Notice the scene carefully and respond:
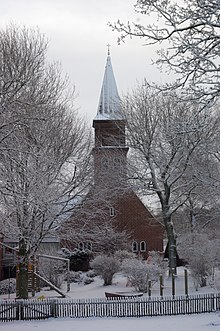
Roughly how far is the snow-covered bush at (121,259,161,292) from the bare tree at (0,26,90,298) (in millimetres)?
4108

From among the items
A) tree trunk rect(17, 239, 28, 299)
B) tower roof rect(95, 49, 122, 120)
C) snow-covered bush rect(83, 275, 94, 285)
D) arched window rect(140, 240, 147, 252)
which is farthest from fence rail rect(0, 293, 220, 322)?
arched window rect(140, 240, 147, 252)

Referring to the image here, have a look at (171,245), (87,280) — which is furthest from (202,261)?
(87,280)

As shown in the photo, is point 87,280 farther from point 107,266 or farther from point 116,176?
point 116,176

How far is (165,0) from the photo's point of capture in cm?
836

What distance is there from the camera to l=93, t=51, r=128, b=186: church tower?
96.3 ft

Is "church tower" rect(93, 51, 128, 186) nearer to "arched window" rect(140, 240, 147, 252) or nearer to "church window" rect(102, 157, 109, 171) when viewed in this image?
"church window" rect(102, 157, 109, 171)

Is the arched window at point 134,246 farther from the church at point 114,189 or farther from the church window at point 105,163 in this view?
the church window at point 105,163

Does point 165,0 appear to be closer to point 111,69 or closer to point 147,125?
point 147,125

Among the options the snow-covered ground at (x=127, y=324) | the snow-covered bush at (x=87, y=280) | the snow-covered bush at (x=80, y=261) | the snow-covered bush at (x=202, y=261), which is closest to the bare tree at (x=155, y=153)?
the snow-covered bush at (x=202, y=261)

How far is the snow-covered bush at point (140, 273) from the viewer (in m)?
Result: 24.9

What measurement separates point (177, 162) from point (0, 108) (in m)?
17.3

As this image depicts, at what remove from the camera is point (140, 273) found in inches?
979

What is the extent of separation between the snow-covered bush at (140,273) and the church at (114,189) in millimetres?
3304

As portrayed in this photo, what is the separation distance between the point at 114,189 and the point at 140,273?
22.0 feet
